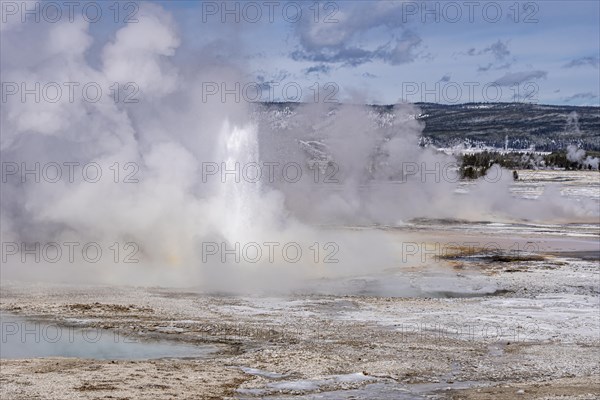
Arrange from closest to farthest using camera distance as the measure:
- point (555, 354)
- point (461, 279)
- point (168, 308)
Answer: point (555, 354)
point (168, 308)
point (461, 279)

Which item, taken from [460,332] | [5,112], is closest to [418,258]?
[460,332]

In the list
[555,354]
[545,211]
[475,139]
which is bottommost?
[555,354]

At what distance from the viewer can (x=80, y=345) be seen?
14805 mm

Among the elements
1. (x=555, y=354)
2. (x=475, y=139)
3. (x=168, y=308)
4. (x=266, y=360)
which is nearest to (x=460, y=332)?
(x=555, y=354)

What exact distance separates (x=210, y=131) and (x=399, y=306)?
10.8m

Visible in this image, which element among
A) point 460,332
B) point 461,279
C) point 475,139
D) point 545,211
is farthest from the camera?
point 475,139

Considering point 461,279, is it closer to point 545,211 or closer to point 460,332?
point 460,332

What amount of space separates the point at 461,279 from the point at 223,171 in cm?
819

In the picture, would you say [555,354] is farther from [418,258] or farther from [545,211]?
[545,211]

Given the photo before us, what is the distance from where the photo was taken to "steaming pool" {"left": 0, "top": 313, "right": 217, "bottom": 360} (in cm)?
1409

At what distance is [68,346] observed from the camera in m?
14.8

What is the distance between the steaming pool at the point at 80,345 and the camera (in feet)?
46.2

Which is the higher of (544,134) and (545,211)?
(544,134)

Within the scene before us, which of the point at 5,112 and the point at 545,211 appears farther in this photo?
the point at 545,211
